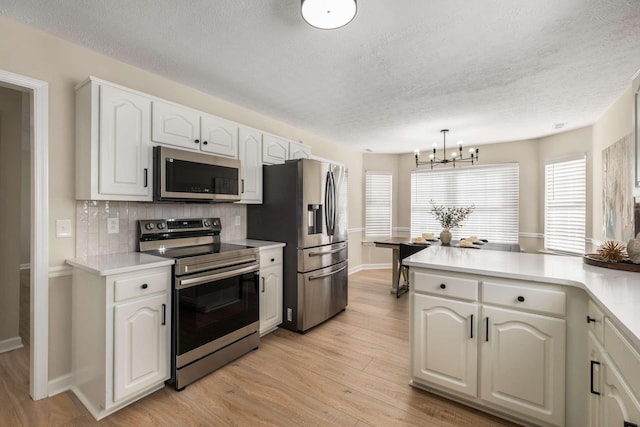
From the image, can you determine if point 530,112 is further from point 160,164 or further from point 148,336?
point 148,336

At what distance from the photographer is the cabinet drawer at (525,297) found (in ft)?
5.34

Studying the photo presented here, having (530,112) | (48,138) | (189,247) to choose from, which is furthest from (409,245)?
(48,138)

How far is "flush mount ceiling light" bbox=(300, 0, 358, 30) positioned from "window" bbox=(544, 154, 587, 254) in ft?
14.4

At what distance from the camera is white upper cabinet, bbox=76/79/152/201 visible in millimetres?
2027

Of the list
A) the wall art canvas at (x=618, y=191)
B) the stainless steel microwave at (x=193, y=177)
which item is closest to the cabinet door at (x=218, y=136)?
the stainless steel microwave at (x=193, y=177)

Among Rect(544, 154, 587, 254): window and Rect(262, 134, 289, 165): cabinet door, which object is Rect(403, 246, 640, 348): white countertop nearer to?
Rect(262, 134, 289, 165): cabinet door

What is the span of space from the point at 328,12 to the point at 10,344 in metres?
3.79

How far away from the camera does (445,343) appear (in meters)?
1.96

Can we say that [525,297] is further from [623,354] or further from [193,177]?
[193,177]

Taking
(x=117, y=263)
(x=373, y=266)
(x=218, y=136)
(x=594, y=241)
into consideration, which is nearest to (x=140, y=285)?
(x=117, y=263)

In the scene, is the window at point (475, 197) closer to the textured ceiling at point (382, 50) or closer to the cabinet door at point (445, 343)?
the textured ceiling at point (382, 50)

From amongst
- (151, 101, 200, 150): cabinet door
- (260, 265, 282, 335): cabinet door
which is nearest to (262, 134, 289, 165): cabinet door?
(151, 101, 200, 150): cabinet door

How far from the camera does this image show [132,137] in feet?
7.22

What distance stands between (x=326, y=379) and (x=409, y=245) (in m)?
2.33
